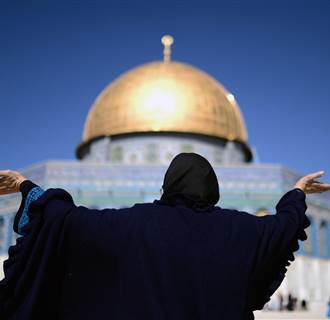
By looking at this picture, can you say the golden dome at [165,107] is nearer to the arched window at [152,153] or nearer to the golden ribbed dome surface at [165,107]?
the golden ribbed dome surface at [165,107]

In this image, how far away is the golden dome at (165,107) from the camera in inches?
848

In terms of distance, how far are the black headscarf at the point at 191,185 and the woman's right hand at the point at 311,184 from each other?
378mm

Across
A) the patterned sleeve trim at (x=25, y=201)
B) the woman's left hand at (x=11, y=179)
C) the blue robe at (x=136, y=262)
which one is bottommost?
the blue robe at (x=136, y=262)

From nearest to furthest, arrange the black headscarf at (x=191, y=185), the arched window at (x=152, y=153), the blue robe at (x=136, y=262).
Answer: the blue robe at (x=136, y=262) < the black headscarf at (x=191, y=185) < the arched window at (x=152, y=153)

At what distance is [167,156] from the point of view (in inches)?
835

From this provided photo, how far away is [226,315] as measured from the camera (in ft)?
4.84

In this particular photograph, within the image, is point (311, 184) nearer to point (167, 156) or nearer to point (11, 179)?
point (11, 179)

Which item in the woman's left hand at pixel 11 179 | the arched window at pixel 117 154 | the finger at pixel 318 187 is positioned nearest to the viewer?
the woman's left hand at pixel 11 179

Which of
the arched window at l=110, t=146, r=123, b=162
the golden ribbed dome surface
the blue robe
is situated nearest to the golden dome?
the golden ribbed dome surface

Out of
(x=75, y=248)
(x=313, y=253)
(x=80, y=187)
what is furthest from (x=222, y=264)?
(x=313, y=253)

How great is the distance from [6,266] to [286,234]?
2.72ft

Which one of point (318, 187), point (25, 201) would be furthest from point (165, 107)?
point (25, 201)

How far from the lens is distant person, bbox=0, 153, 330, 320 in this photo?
4.84 feet

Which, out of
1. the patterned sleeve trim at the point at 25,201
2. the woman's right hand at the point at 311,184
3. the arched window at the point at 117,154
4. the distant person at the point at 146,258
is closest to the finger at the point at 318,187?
the woman's right hand at the point at 311,184
